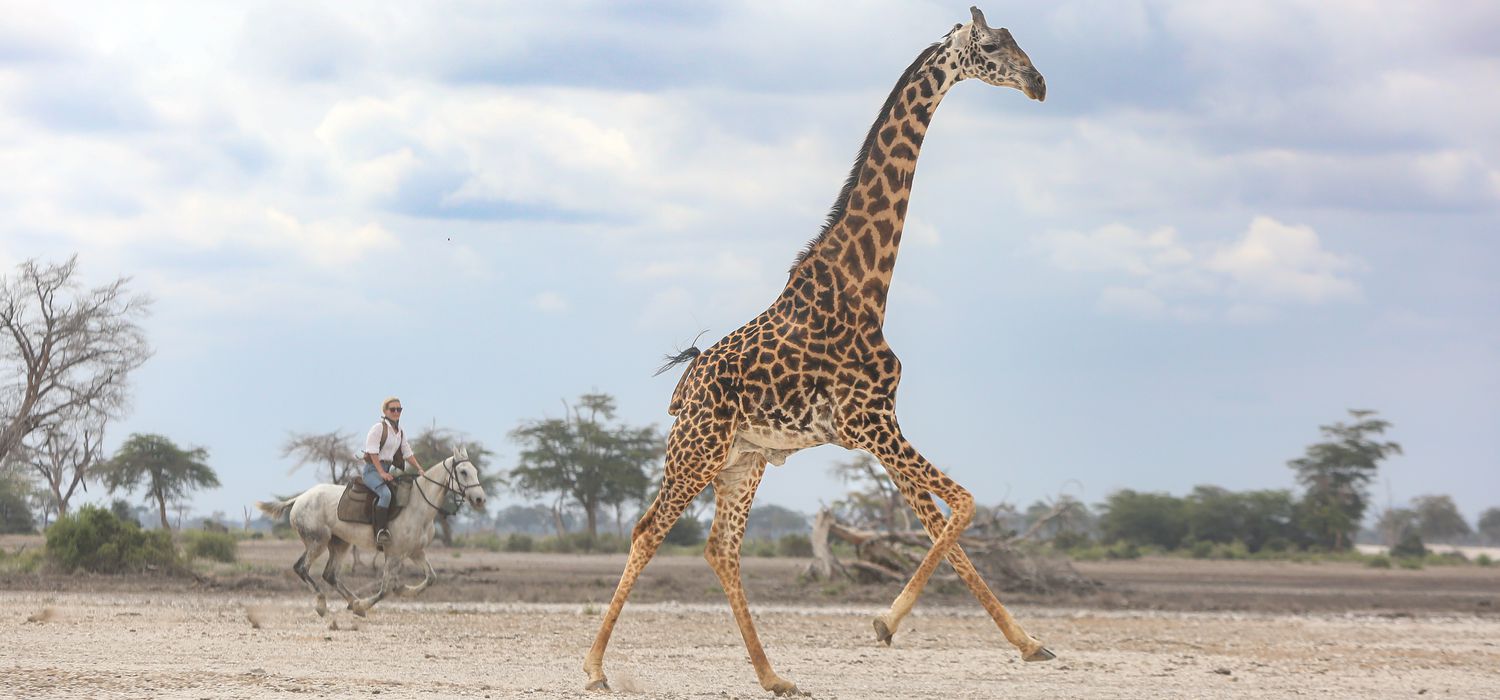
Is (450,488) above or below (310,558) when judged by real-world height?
above

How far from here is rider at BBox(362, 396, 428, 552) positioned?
16.6 metres

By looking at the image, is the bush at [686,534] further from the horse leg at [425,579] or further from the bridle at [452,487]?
the bridle at [452,487]

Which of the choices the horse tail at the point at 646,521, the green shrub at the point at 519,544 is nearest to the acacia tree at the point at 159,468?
the green shrub at the point at 519,544

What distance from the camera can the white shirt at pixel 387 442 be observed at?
16.6 meters

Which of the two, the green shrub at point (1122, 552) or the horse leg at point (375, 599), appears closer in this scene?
the horse leg at point (375, 599)

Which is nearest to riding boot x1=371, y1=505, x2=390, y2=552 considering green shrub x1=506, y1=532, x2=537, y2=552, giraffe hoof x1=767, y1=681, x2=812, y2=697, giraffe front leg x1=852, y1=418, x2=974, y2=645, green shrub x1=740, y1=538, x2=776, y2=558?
giraffe hoof x1=767, y1=681, x2=812, y2=697

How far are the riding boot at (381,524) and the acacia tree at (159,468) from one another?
34544 millimetres

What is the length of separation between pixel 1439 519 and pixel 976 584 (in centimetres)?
8508

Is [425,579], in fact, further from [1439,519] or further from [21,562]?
[1439,519]

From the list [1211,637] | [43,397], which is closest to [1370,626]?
[1211,637]

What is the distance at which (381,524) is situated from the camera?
55.7 feet

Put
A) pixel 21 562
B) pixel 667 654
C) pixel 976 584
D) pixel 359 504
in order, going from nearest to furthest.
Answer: pixel 976 584, pixel 667 654, pixel 359 504, pixel 21 562

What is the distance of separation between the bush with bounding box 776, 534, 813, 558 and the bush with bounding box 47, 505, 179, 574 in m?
20.7

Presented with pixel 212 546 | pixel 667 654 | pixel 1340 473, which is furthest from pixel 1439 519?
pixel 667 654
